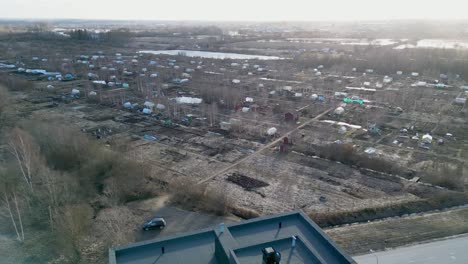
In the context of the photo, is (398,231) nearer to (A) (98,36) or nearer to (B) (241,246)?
(B) (241,246)

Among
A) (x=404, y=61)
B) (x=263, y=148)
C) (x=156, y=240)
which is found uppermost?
(x=404, y=61)

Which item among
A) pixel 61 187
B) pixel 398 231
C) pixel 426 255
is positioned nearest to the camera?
pixel 426 255

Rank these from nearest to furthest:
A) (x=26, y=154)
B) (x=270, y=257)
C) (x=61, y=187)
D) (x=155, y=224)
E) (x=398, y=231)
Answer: (x=270, y=257) < (x=398, y=231) < (x=155, y=224) < (x=26, y=154) < (x=61, y=187)

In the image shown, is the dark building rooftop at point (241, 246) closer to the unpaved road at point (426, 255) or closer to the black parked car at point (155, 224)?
the unpaved road at point (426, 255)

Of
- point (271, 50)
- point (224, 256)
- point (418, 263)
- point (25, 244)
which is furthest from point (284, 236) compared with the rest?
point (271, 50)

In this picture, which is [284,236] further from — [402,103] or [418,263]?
[402,103]

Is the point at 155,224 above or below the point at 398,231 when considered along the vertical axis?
above

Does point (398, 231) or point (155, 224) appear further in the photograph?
point (155, 224)

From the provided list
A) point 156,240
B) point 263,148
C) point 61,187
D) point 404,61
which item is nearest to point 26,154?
point 61,187

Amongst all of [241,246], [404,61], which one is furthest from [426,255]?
[404,61]
